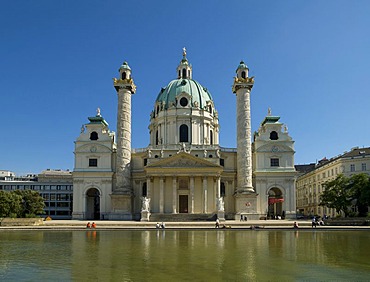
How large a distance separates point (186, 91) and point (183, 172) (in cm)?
1917

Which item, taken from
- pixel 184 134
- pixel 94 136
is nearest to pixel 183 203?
pixel 184 134

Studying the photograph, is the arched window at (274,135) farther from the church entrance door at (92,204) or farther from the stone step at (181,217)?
the church entrance door at (92,204)

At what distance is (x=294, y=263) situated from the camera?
1858cm

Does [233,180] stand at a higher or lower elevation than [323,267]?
higher

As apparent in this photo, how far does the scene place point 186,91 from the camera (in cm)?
7894

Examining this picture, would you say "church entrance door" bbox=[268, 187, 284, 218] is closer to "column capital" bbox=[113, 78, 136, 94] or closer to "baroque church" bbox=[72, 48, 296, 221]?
"baroque church" bbox=[72, 48, 296, 221]

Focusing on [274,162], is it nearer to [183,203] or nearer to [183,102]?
[183,203]

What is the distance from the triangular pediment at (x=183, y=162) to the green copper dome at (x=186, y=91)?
14.9 metres

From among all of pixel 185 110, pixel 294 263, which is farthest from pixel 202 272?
pixel 185 110

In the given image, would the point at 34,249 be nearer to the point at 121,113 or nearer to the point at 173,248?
the point at 173,248

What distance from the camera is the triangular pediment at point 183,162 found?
66.6 m

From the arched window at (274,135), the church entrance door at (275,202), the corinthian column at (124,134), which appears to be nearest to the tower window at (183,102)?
the corinthian column at (124,134)

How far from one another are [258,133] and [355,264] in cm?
5494

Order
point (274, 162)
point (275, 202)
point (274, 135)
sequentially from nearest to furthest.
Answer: point (275, 202) < point (274, 162) < point (274, 135)
